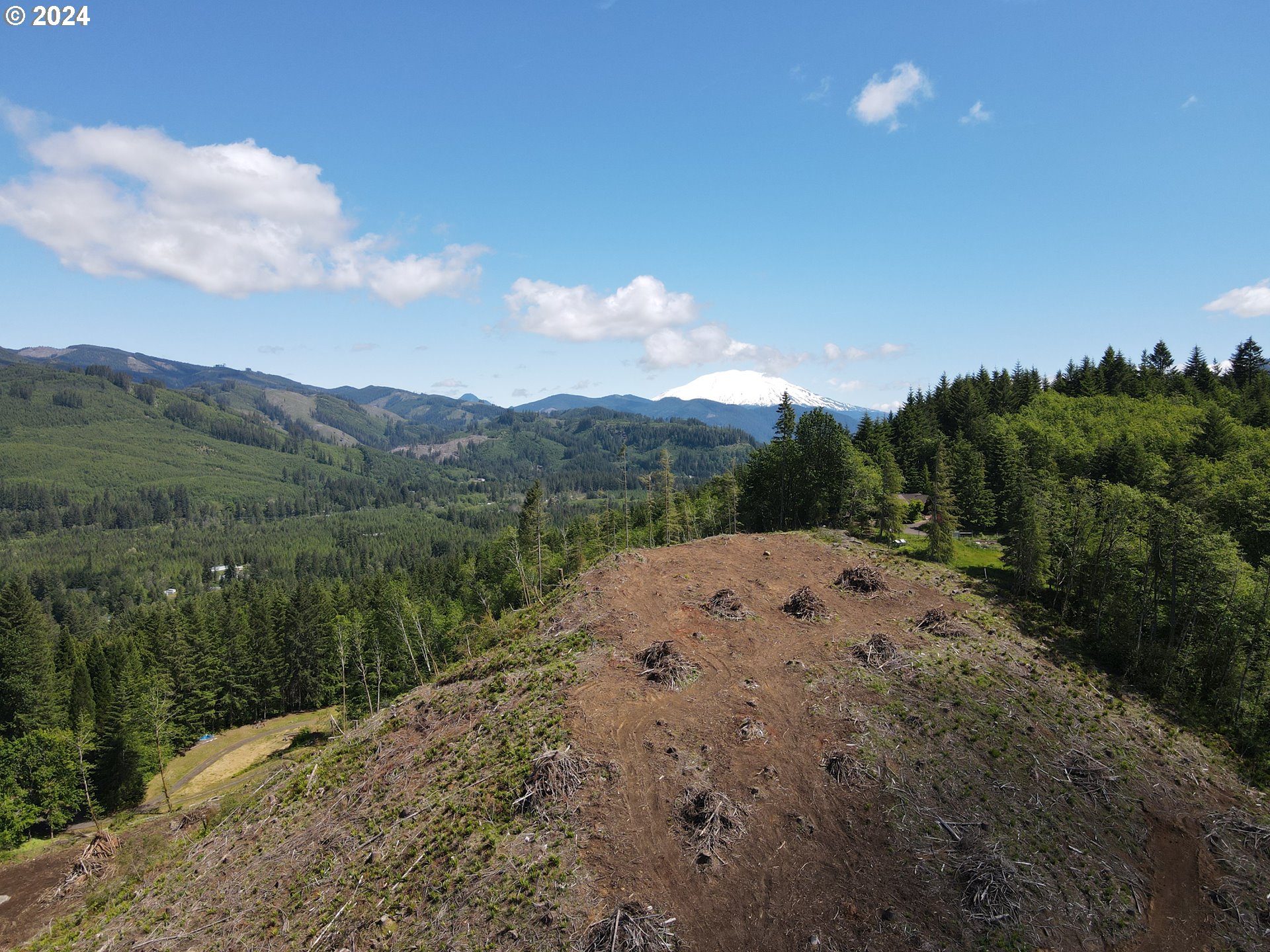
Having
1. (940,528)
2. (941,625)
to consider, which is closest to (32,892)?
(941,625)

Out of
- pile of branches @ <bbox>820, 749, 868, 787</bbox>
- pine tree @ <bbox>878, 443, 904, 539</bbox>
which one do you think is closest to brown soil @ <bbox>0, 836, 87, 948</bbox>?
pile of branches @ <bbox>820, 749, 868, 787</bbox>

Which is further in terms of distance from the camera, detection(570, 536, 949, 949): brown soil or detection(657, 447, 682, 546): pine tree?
detection(657, 447, 682, 546): pine tree

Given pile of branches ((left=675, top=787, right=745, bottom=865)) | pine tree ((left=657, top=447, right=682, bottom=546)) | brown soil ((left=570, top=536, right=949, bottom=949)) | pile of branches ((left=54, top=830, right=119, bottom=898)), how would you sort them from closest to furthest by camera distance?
brown soil ((left=570, top=536, right=949, bottom=949))
pile of branches ((left=675, top=787, right=745, bottom=865))
pile of branches ((left=54, top=830, right=119, bottom=898))
pine tree ((left=657, top=447, right=682, bottom=546))

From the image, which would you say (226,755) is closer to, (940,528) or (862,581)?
(862,581)

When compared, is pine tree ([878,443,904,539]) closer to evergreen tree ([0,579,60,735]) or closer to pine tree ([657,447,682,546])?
pine tree ([657,447,682,546])

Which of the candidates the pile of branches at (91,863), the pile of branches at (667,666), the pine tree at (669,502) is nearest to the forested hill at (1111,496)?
the pine tree at (669,502)

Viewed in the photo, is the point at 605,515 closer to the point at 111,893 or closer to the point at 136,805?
the point at 136,805
